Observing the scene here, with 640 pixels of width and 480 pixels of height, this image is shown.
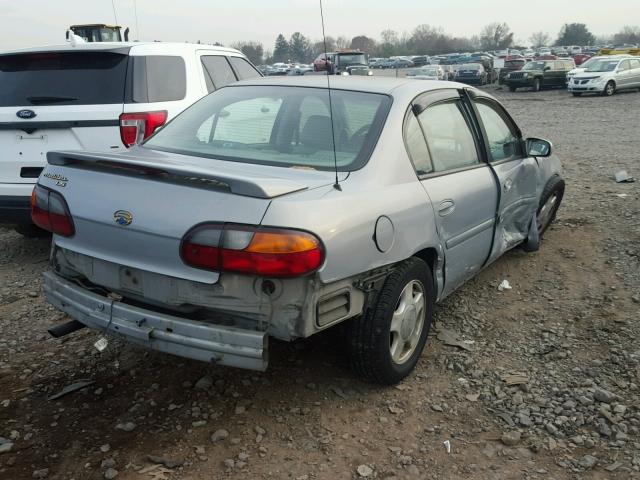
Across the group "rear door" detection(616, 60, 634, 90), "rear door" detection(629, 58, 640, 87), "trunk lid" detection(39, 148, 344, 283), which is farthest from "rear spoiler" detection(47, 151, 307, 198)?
"rear door" detection(629, 58, 640, 87)

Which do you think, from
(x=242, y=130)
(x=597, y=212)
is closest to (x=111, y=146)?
(x=242, y=130)

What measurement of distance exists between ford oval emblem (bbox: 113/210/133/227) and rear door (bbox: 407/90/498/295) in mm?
1519

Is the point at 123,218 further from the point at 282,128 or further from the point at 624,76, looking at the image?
the point at 624,76

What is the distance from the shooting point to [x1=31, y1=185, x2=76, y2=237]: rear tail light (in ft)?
9.48

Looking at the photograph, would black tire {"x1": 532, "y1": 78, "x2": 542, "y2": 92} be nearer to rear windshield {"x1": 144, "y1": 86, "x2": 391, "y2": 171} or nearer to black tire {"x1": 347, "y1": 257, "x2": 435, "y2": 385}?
rear windshield {"x1": 144, "y1": 86, "x2": 391, "y2": 171}

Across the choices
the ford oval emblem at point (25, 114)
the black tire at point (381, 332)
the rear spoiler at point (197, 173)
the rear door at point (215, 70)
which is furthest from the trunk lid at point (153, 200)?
the rear door at point (215, 70)

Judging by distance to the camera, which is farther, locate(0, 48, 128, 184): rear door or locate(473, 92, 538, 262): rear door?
locate(0, 48, 128, 184): rear door

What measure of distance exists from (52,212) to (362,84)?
1.86 meters

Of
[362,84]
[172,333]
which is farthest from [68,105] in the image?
[172,333]

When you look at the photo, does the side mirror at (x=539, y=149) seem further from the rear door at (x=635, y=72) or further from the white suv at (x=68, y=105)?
the rear door at (x=635, y=72)

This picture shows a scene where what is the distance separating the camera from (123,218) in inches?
105

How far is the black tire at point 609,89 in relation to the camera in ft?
83.7

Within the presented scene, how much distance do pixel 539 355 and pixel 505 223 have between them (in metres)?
1.11

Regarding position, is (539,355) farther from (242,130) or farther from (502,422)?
(242,130)
